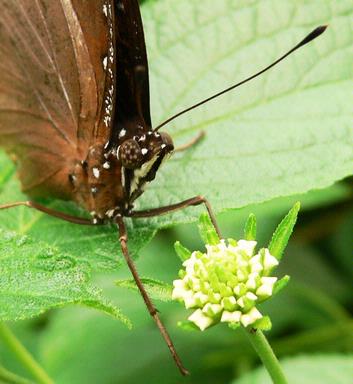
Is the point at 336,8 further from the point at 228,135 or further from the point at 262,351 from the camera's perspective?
the point at 262,351

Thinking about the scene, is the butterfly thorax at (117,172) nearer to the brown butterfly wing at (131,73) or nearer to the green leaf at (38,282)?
the brown butterfly wing at (131,73)

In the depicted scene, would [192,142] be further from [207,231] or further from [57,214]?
[207,231]

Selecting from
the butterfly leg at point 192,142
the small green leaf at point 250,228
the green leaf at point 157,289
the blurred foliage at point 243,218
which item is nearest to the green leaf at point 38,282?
the green leaf at point 157,289

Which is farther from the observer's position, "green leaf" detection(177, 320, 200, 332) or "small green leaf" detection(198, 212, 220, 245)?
"small green leaf" detection(198, 212, 220, 245)

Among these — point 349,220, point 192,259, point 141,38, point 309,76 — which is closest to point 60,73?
point 141,38

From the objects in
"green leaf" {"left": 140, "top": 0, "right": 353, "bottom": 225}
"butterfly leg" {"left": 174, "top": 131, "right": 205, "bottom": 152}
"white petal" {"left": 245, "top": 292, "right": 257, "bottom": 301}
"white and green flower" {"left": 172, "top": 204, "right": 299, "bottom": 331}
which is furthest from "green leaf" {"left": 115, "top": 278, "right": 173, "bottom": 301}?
"butterfly leg" {"left": 174, "top": 131, "right": 205, "bottom": 152}

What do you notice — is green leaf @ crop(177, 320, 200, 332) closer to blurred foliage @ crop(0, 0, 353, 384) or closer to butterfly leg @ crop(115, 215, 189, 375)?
butterfly leg @ crop(115, 215, 189, 375)
